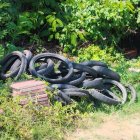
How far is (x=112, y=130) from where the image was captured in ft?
21.5

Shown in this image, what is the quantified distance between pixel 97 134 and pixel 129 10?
16.1 ft

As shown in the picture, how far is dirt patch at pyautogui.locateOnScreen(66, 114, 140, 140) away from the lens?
20.7 ft

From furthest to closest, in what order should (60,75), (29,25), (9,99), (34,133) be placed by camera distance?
1. (29,25)
2. (60,75)
3. (9,99)
4. (34,133)

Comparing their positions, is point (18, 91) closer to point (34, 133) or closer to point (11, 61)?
point (34, 133)

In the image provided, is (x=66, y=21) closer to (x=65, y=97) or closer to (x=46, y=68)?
(x=46, y=68)

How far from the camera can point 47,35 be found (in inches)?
417

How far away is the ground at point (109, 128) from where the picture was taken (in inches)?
249

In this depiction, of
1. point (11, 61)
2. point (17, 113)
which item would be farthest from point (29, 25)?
point (17, 113)

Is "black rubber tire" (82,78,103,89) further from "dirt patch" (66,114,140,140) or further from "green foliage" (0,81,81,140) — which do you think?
"green foliage" (0,81,81,140)

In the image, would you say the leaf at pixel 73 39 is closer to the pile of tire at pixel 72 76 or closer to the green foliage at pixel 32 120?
the pile of tire at pixel 72 76

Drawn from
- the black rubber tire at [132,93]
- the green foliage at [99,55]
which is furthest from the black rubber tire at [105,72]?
the green foliage at [99,55]

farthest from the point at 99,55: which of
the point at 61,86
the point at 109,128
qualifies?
the point at 109,128

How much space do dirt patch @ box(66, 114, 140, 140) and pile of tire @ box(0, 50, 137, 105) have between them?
1.78ft

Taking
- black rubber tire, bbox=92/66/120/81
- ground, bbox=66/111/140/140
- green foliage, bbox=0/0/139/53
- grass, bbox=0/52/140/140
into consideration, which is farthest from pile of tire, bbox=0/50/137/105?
green foliage, bbox=0/0/139/53
